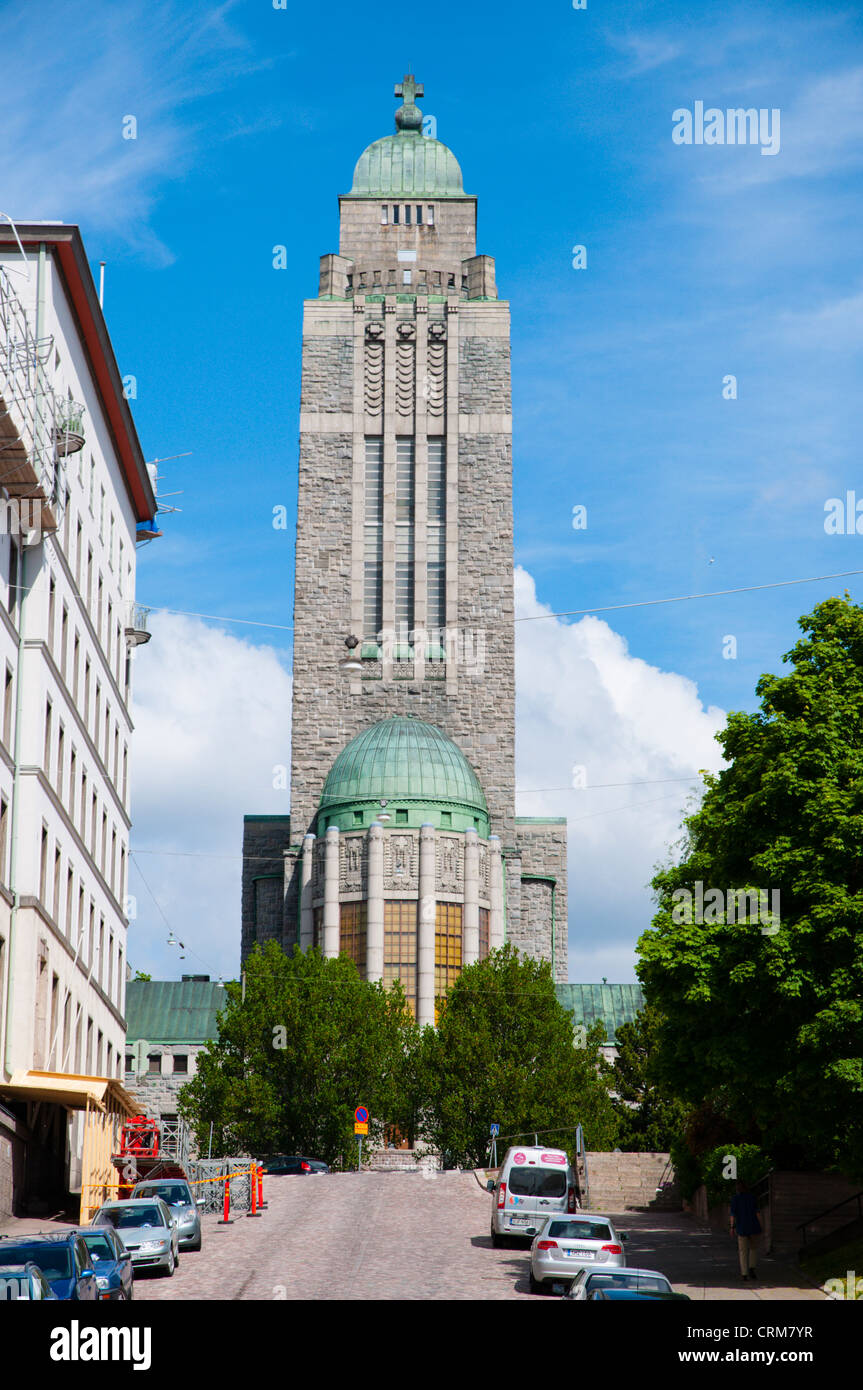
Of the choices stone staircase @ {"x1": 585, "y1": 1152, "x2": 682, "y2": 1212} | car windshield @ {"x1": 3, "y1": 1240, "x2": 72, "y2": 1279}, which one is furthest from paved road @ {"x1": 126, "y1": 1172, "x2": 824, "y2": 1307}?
car windshield @ {"x1": 3, "y1": 1240, "x2": 72, "y2": 1279}

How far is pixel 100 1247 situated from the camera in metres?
23.9

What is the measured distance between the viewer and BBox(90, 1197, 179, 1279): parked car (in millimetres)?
28145

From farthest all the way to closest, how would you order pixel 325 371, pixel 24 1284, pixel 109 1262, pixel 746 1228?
pixel 325 371
pixel 746 1228
pixel 109 1262
pixel 24 1284

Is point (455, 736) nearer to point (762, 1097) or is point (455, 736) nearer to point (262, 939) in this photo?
point (262, 939)

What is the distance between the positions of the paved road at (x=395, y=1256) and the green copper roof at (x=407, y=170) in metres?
70.1

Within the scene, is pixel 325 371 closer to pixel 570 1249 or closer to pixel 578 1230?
pixel 578 1230

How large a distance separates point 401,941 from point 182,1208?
49.7m

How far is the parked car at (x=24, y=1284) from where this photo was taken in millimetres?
17469

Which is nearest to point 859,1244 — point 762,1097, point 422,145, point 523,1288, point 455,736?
point 762,1097

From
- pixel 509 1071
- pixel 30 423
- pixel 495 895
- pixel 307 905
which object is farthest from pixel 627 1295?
pixel 307 905

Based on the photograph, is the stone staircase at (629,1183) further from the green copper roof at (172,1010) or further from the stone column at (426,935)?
the green copper roof at (172,1010)

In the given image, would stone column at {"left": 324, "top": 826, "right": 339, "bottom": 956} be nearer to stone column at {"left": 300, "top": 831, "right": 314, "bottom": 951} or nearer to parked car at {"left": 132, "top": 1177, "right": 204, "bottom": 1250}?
stone column at {"left": 300, "top": 831, "right": 314, "bottom": 951}
